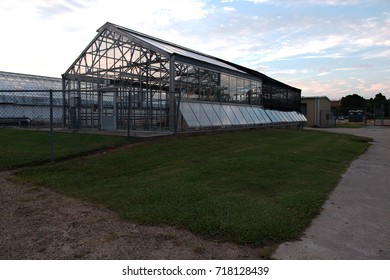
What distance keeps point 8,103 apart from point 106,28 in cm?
1424

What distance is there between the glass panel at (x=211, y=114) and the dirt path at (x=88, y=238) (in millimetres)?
14691

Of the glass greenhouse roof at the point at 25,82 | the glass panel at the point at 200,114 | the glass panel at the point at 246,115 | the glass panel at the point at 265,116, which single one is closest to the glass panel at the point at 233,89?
the glass panel at the point at 246,115

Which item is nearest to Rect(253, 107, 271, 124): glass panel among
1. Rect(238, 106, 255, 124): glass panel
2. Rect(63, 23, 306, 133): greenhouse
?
Rect(238, 106, 255, 124): glass panel

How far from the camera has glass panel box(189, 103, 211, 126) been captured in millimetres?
18391

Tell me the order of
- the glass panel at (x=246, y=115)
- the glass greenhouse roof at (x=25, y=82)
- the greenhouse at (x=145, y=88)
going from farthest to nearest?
the glass greenhouse roof at (x=25, y=82)
the glass panel at (x=246, y=115)
the greenhouse at (x=145, y=88)

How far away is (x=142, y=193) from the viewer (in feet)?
18.5

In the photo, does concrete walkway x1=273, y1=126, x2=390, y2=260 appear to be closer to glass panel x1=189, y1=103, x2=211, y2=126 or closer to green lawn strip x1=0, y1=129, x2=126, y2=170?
green lawn strip x1=0, y1=129, x2=126, y2=170

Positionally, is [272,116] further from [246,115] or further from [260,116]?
[246,115]

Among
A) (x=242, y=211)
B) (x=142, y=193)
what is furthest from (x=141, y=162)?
(x=242, y=211)

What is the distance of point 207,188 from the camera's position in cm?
601

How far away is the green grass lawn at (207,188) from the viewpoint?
4.24 m

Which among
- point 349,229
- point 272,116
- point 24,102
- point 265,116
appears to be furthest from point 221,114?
point 24,102

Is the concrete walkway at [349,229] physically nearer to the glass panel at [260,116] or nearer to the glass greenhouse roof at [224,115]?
the glass greenhouse roof at [224,115]
